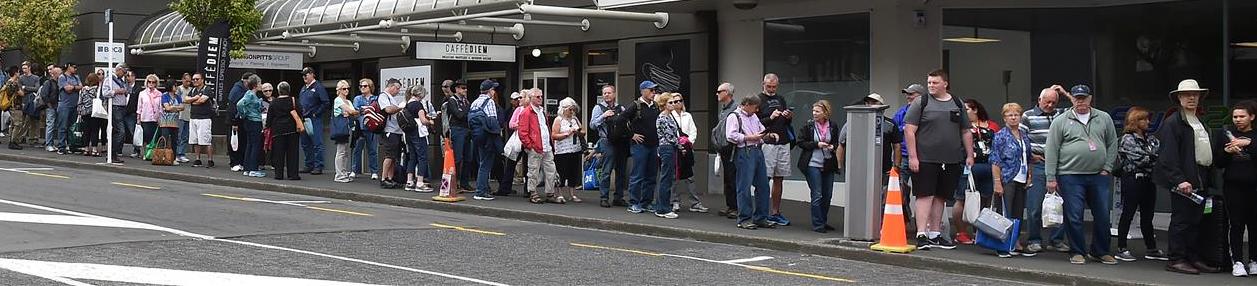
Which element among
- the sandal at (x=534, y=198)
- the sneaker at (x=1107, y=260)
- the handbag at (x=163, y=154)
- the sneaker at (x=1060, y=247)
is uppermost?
the handbag at (x=163, y=154)

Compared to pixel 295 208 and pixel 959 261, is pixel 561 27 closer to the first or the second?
pixel 295 208

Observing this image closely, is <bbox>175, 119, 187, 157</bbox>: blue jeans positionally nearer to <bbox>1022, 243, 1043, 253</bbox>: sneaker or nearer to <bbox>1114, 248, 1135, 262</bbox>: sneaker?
<bbox>1022, 243, 1043, 253</bbox>: sneaker

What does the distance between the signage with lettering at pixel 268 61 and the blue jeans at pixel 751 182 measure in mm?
12548

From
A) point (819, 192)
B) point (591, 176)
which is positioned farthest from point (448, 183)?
point (819, 192)

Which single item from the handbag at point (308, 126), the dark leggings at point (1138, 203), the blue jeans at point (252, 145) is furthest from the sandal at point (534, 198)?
the dark leggings at point (1138, 203)

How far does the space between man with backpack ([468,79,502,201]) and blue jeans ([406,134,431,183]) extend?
1.20m

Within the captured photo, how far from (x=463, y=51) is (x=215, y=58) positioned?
5.82 metres

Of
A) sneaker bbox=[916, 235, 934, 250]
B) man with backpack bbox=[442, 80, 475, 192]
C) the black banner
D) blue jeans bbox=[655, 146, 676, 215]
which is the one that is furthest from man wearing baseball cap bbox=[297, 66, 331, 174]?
sneaker bbox=[916, 235, 934, 250]

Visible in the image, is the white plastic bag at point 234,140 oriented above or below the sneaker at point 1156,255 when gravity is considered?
above

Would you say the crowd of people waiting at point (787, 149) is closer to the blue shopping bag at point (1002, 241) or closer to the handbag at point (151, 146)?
the blue shopping bag at point (1002, 241)

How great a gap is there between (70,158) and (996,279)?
1828 cm

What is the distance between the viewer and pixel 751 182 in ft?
46.9

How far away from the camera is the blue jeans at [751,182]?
14.2 m

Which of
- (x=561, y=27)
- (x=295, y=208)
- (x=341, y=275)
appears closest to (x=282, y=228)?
(x=295, y=208)
